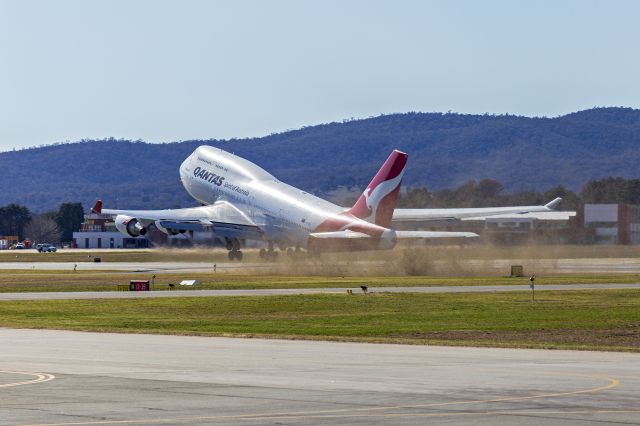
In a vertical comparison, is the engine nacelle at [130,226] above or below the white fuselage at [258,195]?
below

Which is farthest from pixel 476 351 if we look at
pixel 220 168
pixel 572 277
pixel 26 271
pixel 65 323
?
pixel 220 168

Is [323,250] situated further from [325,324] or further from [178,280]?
[325,324]

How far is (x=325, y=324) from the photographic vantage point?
49312mm

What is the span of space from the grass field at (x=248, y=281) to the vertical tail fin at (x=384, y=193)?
9.85m

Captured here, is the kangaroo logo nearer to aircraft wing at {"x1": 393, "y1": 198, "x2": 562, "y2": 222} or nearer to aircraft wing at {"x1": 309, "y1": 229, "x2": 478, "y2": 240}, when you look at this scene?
aircraft wing at {"x1": 309, "y1": 229, "x2": 478, "y2": 240}

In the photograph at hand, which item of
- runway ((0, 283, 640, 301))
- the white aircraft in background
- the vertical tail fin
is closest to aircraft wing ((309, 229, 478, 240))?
the white aircraft in background

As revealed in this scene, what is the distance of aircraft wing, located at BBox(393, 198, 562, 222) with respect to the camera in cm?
11125

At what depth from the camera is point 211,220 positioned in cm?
12444

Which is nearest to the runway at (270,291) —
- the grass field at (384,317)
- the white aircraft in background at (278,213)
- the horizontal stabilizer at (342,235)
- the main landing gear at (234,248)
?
the grass field at (384,317)

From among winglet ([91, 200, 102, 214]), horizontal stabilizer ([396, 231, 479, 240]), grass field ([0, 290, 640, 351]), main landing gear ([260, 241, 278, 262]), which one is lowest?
grass field ([0, 290, 640, 351])

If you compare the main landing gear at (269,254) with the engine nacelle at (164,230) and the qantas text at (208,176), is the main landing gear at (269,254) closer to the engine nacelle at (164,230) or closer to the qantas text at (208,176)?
the engine nacelle at (164,230)

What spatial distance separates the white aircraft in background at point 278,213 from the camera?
10138cm

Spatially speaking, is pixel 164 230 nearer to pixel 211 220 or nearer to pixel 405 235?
pixel 211 220

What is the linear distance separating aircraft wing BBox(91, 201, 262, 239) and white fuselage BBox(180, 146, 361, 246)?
2.53 ft
